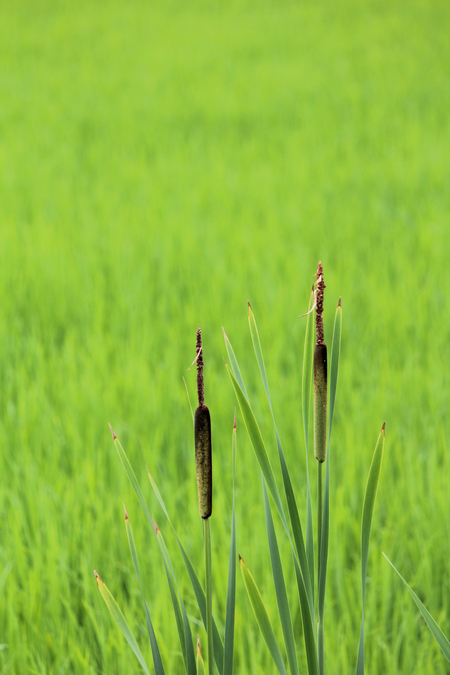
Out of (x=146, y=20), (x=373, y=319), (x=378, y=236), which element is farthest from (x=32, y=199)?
(x=146, y=20)

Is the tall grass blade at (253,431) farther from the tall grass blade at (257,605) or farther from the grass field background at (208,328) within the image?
the grass field background at (208,328)

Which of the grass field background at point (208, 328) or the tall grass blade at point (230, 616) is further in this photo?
the grass field background at point (208, 328)

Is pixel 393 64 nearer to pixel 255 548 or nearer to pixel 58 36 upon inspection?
pixel 58 36

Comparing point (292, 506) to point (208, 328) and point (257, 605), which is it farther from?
point (208, 328)

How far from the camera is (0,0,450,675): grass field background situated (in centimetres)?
99

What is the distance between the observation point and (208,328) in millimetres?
1951

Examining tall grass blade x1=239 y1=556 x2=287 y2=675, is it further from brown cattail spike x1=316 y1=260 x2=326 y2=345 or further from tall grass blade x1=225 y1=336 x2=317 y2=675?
brown cattail spike x1=316 y1=260 x2=326 y2=345

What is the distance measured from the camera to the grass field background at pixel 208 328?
39.0 inches

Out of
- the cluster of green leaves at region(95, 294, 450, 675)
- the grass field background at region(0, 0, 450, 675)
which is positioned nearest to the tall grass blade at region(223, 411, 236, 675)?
the cluster of green leaves at region(95, 294, 450, 675)

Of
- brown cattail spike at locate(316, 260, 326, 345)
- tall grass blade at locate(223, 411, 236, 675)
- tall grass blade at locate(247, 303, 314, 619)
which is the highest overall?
brown cattail spike at locate(316, 260, 326, 345)

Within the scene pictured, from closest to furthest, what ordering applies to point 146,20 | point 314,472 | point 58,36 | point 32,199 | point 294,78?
point 314,472 → point 32,199 → point 294,78 → point 58,36 → point 146,20

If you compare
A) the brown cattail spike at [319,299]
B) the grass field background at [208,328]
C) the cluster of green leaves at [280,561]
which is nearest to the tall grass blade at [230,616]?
the cluster of green leaves at [280,561]

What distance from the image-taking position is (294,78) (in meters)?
5.42

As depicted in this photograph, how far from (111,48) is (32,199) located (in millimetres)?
4428
